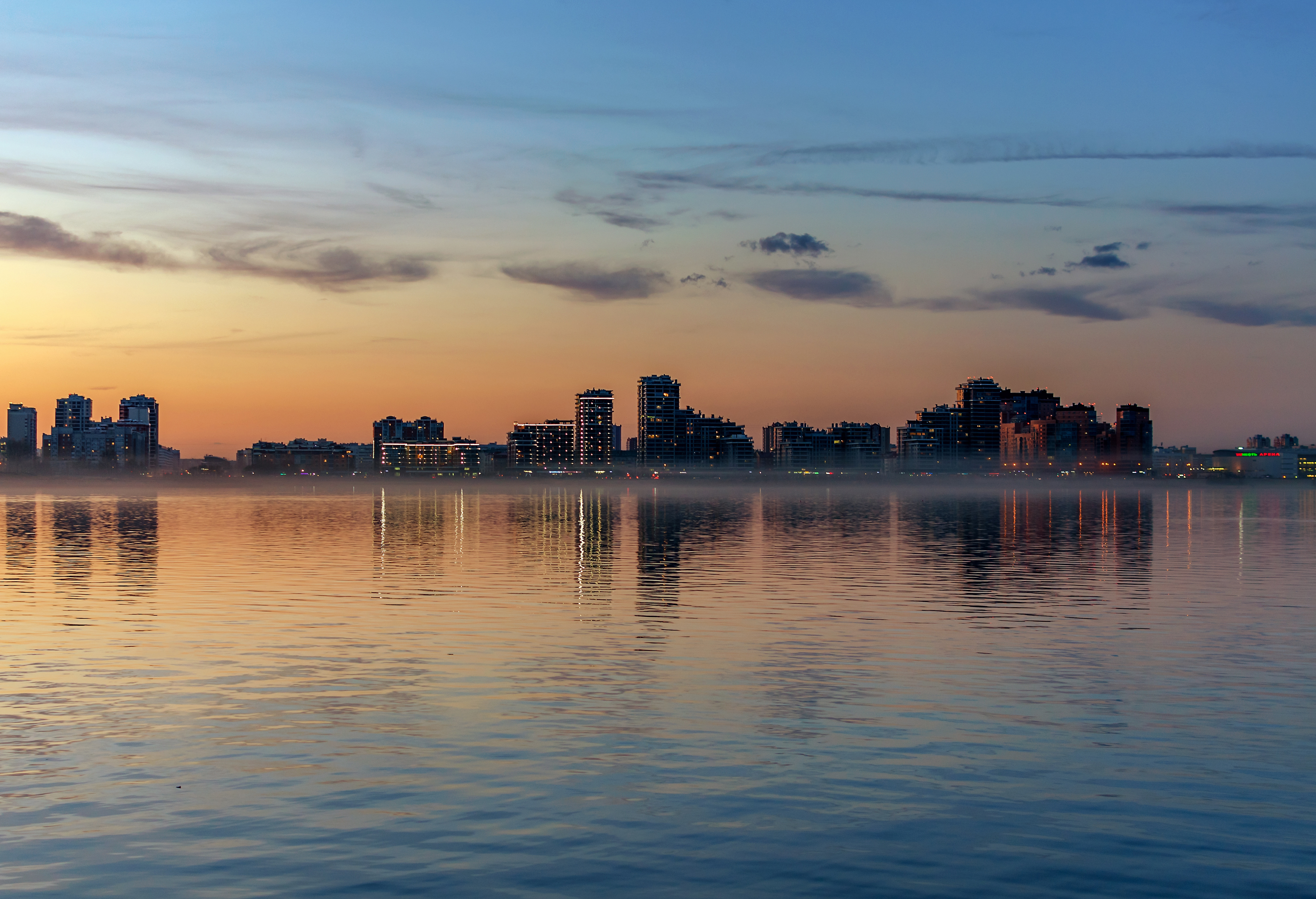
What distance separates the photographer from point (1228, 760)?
19547 millimetres

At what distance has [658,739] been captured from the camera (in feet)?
69.3

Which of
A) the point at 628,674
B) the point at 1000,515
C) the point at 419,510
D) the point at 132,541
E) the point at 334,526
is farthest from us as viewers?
the point at 419,510

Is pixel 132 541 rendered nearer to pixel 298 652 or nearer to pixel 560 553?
pixel 560 553

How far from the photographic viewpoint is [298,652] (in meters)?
31.9

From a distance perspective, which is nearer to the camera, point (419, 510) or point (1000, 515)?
point (1000, 515)

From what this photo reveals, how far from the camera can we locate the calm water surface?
14336 millimetres

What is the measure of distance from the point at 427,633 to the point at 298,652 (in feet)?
15.1

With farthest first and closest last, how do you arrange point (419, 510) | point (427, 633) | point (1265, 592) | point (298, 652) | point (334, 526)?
point (419, 510) < point (334, 526) < point (1265, 592) < point (427, 633) < point (298, 652)

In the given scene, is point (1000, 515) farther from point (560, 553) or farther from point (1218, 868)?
point (1218, 868)

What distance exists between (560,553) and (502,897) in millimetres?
60942

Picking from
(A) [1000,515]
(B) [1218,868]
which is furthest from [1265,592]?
→ (A) [1000,515]

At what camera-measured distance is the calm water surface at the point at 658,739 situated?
14336 mm

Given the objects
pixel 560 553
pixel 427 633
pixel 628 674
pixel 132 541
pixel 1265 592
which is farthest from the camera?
pixel 132 541

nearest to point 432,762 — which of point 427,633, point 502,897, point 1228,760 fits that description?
point 502,897
